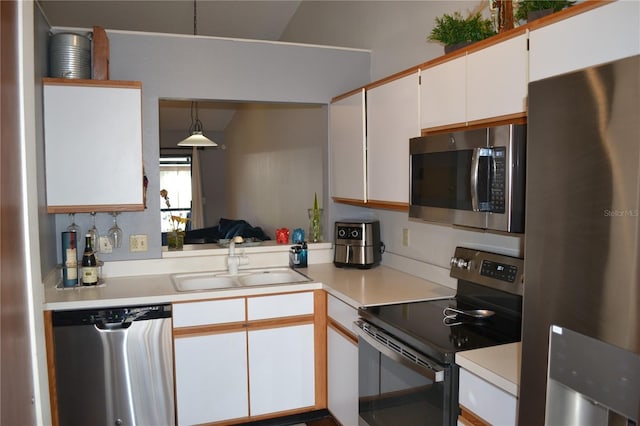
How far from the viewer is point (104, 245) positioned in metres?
3.15

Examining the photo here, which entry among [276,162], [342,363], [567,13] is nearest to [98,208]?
[342,363]

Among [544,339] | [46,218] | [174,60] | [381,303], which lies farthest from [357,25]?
[544,339]

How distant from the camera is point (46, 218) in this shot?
2.81 m

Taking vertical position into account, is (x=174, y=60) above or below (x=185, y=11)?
below

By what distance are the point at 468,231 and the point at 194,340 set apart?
5.11ft

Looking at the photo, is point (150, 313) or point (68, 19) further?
point (68, 19)

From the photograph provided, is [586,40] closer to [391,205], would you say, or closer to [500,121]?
[500,121]

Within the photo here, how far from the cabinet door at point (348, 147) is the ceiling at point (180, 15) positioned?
6.05 feet

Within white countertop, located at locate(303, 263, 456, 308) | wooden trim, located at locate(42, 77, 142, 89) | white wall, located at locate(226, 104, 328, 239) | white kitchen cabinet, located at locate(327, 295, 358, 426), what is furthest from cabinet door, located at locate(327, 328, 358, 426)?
wooden trim, located at locate(42, 77, 142, 89)

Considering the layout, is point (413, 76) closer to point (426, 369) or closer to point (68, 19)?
point (426, 369)

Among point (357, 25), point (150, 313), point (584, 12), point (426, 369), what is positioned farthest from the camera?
point (357, 25)

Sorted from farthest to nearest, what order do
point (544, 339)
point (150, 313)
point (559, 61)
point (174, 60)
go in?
point (174, 60), point (150, 313), point (559, 61), point (544, 339)

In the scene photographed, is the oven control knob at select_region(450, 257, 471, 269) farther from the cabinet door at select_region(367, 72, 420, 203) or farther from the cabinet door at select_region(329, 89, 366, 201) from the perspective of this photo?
the cabinet door at select_region(329, 89, 366, 201)

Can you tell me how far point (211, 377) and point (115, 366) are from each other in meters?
0.50
